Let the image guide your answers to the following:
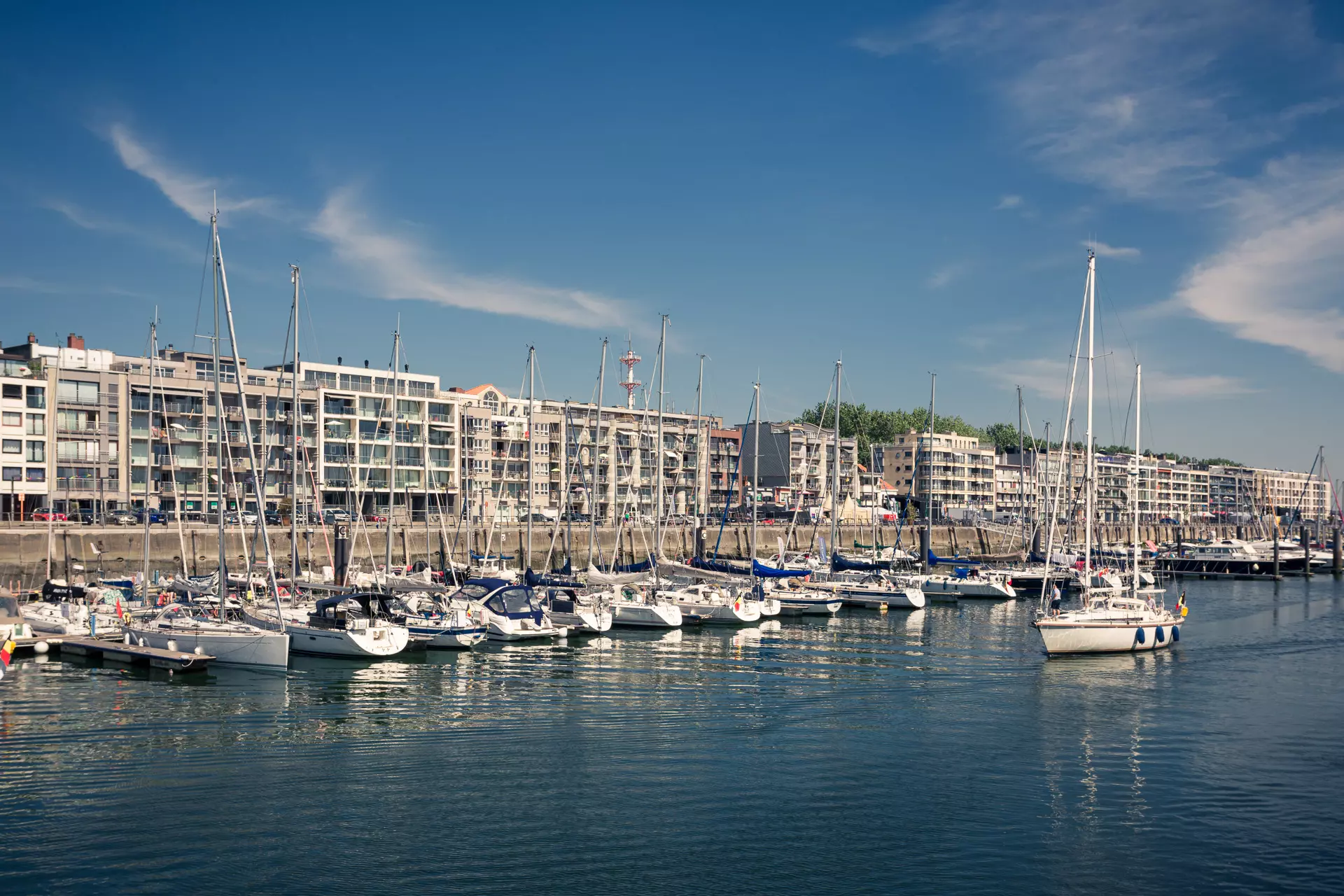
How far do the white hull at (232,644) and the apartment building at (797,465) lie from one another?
126 metres

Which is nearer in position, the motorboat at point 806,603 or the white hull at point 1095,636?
the white hull at point 1095,636

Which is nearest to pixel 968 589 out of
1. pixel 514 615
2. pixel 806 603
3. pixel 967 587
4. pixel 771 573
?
pixel 967 587

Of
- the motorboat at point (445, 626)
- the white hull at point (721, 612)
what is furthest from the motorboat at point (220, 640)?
the white hull at point (721, 612)

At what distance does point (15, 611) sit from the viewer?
158ft

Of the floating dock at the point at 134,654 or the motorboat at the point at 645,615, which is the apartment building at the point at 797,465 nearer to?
the motorboat at the point at 645,615

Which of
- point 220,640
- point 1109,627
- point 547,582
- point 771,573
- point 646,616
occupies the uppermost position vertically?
point 547,582

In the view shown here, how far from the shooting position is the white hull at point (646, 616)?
2377 inches

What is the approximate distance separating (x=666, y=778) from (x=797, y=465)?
148130 millimetres

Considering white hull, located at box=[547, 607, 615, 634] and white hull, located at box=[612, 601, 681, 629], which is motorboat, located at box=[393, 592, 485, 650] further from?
white hull, located at box=[612, 601, 681, 629]

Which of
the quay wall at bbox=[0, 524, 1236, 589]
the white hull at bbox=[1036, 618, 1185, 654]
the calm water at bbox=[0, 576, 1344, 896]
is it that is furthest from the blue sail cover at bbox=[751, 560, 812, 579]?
the calm water at bbox=[0, 576, 1344, 896]

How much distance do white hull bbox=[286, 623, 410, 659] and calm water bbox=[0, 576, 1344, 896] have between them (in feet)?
2.94

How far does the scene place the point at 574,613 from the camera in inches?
2235

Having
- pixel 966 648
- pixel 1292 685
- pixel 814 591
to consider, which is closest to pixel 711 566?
pixel 814 591

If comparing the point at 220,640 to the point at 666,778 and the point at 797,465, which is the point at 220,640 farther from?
the point at 797,465
